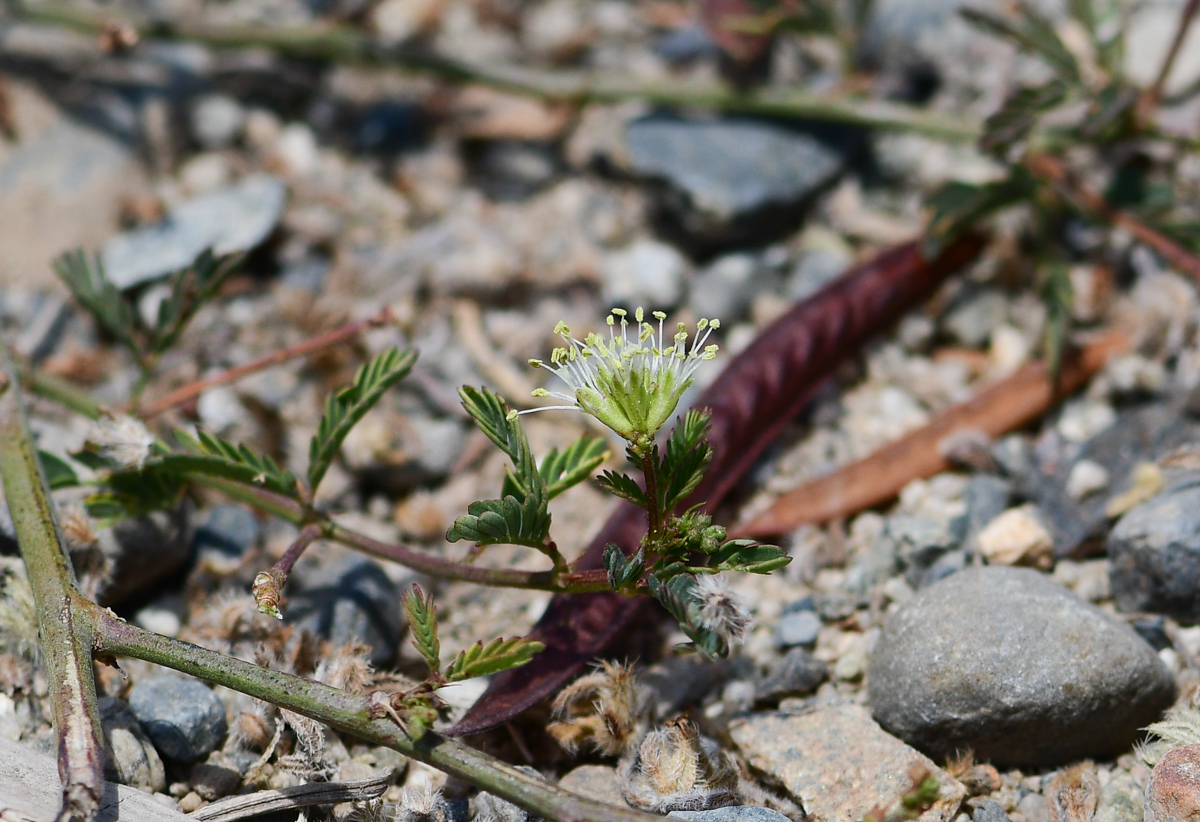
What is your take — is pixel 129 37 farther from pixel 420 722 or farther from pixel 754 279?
pixel 420 722

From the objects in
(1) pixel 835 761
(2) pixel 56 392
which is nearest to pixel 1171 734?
(1) pixel 835 761

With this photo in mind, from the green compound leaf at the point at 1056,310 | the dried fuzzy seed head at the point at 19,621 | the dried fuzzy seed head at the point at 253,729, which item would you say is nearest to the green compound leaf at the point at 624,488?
the dried fuzzy seed head at the point at 253,729

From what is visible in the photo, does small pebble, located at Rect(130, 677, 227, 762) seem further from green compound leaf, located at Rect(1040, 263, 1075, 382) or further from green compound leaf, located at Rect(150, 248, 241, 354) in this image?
green compound leaf, located at Rect(1040, 263, 1075, 382)

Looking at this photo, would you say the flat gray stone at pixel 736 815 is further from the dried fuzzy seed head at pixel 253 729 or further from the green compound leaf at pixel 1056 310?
the green compound leaf at pixel 1056 310

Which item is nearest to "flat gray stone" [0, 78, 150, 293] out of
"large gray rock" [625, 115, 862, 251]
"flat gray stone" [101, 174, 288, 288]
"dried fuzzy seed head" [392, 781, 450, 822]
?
"flat gray stone" [101, 174, 288, 288]

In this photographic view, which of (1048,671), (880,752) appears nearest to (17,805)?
(880,752)

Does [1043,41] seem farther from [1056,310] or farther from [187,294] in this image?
[187,294]
